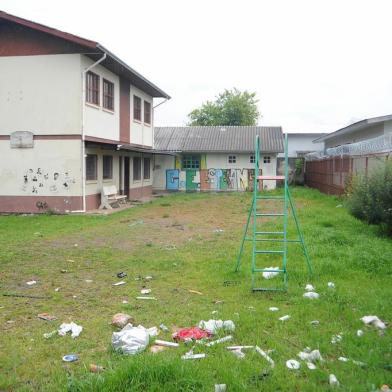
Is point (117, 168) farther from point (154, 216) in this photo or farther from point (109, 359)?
point (109, 359)

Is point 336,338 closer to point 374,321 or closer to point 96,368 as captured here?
point 374,321

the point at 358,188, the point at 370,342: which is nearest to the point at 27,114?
the point at 358,188

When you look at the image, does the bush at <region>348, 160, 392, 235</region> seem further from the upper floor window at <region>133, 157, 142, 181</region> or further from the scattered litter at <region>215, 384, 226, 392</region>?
the upper floor window at <region>133, 157, 142, 181</region>

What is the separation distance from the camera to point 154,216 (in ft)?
53.4

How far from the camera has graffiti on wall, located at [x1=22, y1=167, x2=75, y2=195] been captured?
1689 centimetres

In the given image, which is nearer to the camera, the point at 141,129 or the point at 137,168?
the point at 141,129

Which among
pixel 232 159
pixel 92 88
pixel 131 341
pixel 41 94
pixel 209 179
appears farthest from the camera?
pixel 232 159

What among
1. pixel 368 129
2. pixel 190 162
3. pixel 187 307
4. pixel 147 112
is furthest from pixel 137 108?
pixel 187 307

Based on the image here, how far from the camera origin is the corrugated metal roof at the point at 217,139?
3250cm

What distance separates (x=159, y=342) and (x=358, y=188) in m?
7.44

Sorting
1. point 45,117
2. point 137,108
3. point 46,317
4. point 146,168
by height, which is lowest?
point 46,317

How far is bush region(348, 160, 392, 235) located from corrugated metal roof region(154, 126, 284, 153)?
2114 centimetres

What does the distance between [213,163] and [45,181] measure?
57.6ft

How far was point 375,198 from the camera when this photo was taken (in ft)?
32.4
